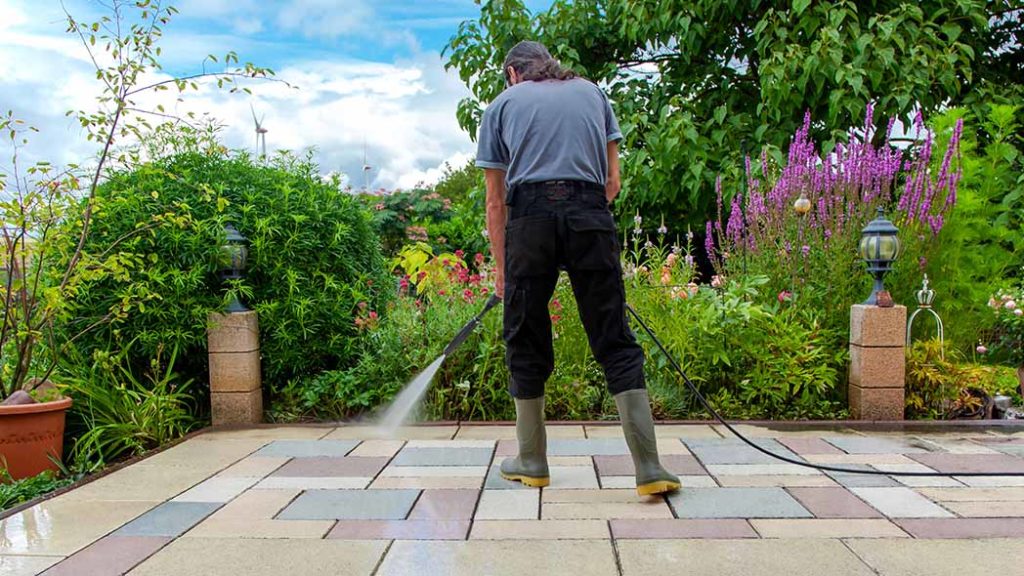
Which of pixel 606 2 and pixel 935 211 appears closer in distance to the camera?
pixel 935 211

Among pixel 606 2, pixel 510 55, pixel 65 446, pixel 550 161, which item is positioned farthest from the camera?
pixel 606 2

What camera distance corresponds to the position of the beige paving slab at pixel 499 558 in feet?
6.64

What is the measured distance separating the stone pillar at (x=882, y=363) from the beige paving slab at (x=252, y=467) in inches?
116

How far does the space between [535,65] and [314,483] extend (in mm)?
1812

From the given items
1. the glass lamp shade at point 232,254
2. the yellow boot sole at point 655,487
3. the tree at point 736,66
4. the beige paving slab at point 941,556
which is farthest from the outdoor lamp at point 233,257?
the tree at point 736,66

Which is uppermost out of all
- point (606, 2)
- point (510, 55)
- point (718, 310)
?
point (606, 2)

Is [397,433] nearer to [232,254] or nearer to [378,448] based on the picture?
[378,448]

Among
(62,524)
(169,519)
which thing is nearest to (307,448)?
(169,519)

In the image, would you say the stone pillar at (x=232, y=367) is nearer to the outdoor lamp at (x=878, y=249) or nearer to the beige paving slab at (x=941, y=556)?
the beige paving slab at (x=941, y=556)

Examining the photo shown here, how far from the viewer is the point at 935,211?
4.65m

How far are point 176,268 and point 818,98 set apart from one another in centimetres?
546

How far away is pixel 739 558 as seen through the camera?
209 centimetres

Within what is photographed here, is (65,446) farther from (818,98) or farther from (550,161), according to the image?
(818,98)

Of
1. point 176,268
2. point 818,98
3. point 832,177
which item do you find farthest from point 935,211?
point 176,268
